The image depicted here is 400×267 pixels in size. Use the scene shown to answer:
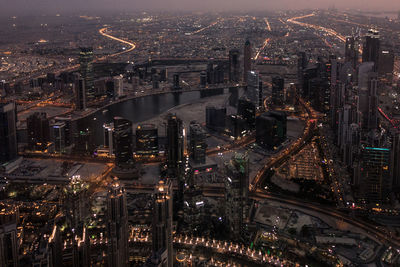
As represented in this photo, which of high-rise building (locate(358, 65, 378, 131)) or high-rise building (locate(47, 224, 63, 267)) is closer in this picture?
high-rise building (locate(47, 224, 63, 267))

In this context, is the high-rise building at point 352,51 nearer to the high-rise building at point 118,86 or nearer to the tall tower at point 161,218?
the high-rise building at point 118,86

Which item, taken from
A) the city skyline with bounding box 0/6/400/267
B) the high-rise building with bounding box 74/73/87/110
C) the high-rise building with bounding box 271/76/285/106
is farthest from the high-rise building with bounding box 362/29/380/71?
the high-rise building with bounding box 74/73/87/110

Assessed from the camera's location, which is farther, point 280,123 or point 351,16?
point 351,16

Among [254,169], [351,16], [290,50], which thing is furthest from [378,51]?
[254,169]

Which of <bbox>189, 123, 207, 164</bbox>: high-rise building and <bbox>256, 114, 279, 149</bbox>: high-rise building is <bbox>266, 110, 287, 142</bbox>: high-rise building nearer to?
<bbox>256, 114, 279, 149</bbox>: high-rise building

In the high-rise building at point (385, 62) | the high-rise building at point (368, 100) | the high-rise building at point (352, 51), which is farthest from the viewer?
the high-rise building at point (352, 51)

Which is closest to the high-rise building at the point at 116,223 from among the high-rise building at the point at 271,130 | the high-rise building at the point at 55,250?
the high-rise building at the point at 55,250

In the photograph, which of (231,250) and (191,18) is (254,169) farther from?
(191,18)
